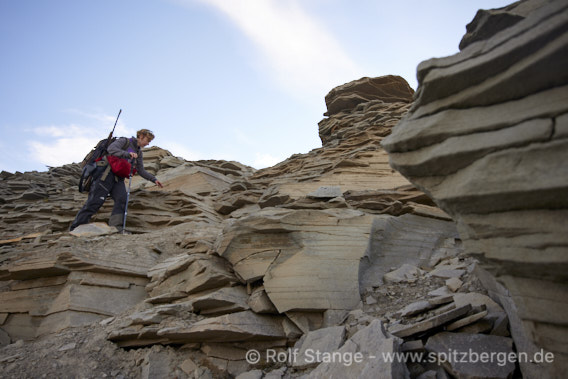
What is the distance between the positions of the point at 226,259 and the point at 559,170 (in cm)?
680

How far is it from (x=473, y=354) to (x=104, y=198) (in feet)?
41.0

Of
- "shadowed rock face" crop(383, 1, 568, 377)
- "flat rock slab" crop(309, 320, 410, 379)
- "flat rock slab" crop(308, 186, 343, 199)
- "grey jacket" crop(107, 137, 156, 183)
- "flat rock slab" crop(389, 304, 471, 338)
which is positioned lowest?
"flat rock slab" crop(309, 320, 410, 379)

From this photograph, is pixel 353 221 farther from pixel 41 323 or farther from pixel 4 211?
pixel 4 211

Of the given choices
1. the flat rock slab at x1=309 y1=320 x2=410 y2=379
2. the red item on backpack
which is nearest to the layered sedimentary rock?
the flat rock slab at x1=309 y1=320 x2=410 y2=379

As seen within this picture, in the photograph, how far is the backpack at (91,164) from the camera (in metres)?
12.4

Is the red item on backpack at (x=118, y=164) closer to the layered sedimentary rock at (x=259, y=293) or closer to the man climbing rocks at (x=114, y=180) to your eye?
the man climbing rocks at (x=114, y=180)

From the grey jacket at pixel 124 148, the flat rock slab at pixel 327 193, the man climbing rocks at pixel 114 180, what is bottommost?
the flat rock slab at pixel 327 193

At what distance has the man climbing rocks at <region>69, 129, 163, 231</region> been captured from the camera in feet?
40.6

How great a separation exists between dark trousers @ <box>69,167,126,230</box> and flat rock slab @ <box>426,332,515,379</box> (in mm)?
11924

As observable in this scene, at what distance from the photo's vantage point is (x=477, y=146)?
3619mm

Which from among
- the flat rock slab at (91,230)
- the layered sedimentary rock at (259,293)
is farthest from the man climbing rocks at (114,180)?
the layered sedimentary rock at (259,293)

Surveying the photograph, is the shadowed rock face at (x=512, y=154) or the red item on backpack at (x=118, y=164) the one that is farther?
the red item on backpack at (x=118, y=164)

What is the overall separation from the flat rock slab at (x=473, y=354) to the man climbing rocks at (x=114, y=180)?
11758 millimetres

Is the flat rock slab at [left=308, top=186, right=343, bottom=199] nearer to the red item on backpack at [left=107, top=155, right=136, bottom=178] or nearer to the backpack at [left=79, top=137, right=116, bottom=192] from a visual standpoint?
the red item on backpack at [left=107, top=155, right=136, bottom=178]
